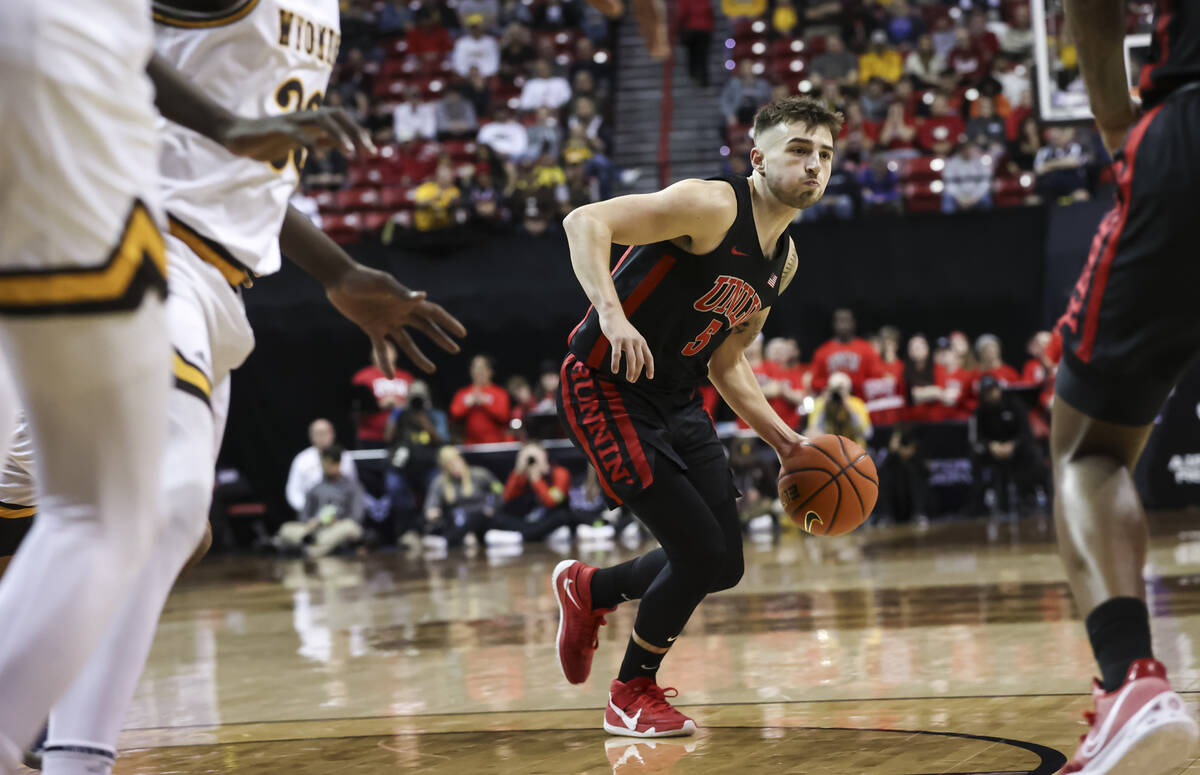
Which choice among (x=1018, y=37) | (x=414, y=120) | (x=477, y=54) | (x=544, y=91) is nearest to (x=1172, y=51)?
(x=1018, y=37)

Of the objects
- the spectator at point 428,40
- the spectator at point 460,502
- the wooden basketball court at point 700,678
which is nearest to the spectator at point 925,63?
the spectator at point 428,40

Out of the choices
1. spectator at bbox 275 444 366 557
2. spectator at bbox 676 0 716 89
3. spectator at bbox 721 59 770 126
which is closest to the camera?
spectator at bbox 275 444 366 557

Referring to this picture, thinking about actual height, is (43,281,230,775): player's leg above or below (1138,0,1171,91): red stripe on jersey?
below

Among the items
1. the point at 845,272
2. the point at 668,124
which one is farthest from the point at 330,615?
the point at 668,124

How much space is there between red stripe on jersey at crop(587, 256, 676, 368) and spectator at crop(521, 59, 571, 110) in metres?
14.4

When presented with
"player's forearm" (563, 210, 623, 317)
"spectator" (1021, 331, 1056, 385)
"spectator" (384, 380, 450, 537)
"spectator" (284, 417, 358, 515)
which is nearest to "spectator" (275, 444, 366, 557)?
"spectator" (284, 417, 358, 515)

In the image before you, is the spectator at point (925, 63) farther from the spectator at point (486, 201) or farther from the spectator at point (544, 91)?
the spectator at point (486, 201)

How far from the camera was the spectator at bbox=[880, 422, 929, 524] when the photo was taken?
540 inches

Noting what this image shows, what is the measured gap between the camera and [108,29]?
188 centimetres

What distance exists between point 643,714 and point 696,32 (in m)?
16.1

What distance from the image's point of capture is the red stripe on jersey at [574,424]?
4512 mm

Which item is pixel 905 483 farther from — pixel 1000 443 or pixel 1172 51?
pixel 1172 51

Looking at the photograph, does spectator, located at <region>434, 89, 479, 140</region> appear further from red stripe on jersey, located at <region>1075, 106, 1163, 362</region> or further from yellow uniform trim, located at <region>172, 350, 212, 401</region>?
red stripe on jersey, located at <region>1075, 106, 1163, 362</region>

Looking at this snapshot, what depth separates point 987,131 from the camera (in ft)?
52.5
